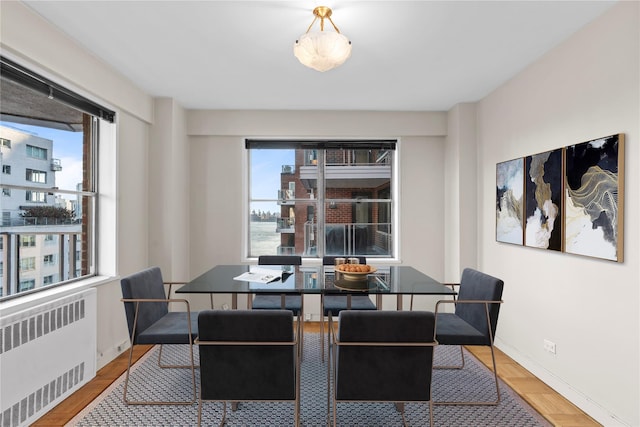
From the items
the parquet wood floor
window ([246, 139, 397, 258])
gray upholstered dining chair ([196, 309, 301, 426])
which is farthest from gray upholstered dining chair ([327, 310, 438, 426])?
window ([246, 139, 397, 258])

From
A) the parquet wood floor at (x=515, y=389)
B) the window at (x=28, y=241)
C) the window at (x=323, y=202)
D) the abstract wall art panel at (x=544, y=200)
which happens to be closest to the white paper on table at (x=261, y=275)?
the parquet wood floor at (x=515, y=389)

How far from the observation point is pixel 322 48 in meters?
1.99

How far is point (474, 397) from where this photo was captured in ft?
8.44

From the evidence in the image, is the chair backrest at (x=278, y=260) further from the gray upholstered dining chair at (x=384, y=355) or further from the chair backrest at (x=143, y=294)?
the gray upholstered dining chair at (x=384, y=355)

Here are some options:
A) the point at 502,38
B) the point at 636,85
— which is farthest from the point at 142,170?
the point at 636,85

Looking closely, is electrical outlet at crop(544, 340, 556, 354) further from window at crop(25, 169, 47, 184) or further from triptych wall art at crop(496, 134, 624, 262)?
window at crop(25, 169, 47, 184)

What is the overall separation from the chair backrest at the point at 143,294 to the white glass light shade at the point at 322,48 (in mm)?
1900

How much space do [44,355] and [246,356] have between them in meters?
1.45

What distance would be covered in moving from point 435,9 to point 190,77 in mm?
2235

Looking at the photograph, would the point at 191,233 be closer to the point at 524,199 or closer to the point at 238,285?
the point at 238,285

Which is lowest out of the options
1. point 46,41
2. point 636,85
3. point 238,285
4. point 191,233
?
point 238,285

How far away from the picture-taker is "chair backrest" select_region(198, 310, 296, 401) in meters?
1.82

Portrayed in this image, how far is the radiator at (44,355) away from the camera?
200 centimetres

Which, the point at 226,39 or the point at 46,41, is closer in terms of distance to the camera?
the point at 46,41
